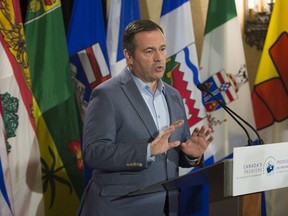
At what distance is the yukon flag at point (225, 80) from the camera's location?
10.00 feet

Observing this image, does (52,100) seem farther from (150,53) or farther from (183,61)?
(150,53)

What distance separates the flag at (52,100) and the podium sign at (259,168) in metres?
1.53

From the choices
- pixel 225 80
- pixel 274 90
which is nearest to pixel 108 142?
pixel 225 80

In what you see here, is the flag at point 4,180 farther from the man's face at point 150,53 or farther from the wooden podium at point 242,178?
the wooden podium at point 242,178

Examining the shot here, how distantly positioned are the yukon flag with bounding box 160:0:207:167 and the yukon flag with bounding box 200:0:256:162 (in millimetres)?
124

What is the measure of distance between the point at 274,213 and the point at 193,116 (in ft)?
3.11

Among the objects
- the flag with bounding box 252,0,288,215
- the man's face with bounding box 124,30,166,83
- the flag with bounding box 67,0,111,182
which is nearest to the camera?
the man's face with bounding box 124,30,166,83

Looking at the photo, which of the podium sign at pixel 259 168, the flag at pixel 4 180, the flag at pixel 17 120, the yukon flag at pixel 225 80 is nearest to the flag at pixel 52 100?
the flag at pixel 17 120

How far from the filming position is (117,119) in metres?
1.66

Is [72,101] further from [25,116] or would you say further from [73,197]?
[73,197]

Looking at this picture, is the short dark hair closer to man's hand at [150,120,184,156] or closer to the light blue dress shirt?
the light blue dress shirt

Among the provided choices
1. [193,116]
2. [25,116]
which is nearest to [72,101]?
[25,116]

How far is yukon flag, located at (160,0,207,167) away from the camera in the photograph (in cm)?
296

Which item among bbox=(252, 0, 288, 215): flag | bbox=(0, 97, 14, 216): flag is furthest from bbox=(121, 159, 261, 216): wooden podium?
bbox=(252, 0, 288, 215): flag
